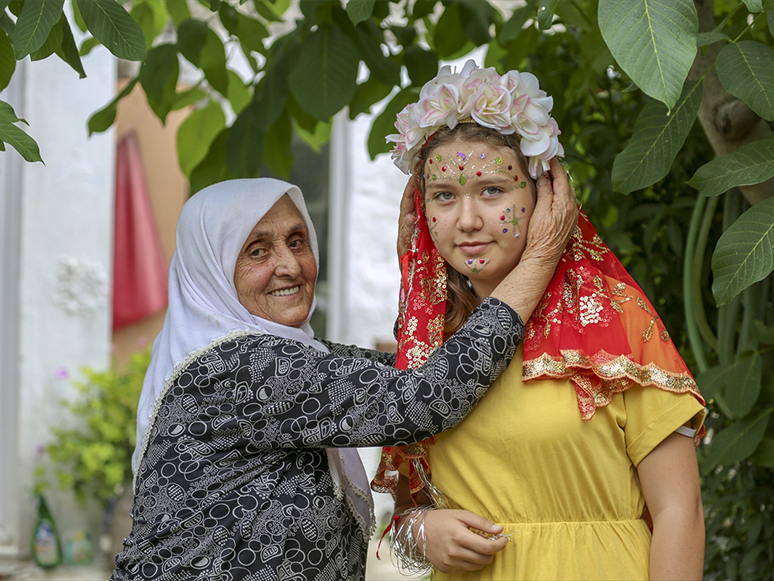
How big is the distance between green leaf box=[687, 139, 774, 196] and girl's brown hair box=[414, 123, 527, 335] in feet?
1.09

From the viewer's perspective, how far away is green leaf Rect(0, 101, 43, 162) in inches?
53.5

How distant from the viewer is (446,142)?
5.24ft

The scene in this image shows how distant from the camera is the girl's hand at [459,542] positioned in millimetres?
1552

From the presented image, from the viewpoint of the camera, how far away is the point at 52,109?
448 centimetres

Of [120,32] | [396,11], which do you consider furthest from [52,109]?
[120,32]

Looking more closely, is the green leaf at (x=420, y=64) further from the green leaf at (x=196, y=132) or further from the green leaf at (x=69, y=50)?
the green leaf at (x=69, y=50)

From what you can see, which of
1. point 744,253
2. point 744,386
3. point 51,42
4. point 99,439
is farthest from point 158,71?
point 99,439

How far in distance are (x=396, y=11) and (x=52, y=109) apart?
1993mm

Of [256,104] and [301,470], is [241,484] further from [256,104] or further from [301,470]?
[256,104]

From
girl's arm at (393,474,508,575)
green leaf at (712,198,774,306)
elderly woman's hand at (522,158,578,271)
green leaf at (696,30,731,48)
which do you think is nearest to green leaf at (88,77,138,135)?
elderly woman's hand at (522,158,578,271)

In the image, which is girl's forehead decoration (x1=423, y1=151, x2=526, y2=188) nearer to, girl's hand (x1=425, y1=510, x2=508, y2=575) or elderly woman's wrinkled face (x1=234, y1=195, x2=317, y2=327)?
elderly woman's wrinkled face (x1=234, y1=195, x2=317, y2=327)

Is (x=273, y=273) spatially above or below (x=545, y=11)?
below

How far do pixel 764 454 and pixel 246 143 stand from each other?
157 cm

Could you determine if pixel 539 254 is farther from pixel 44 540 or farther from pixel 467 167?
pixel 44 540
